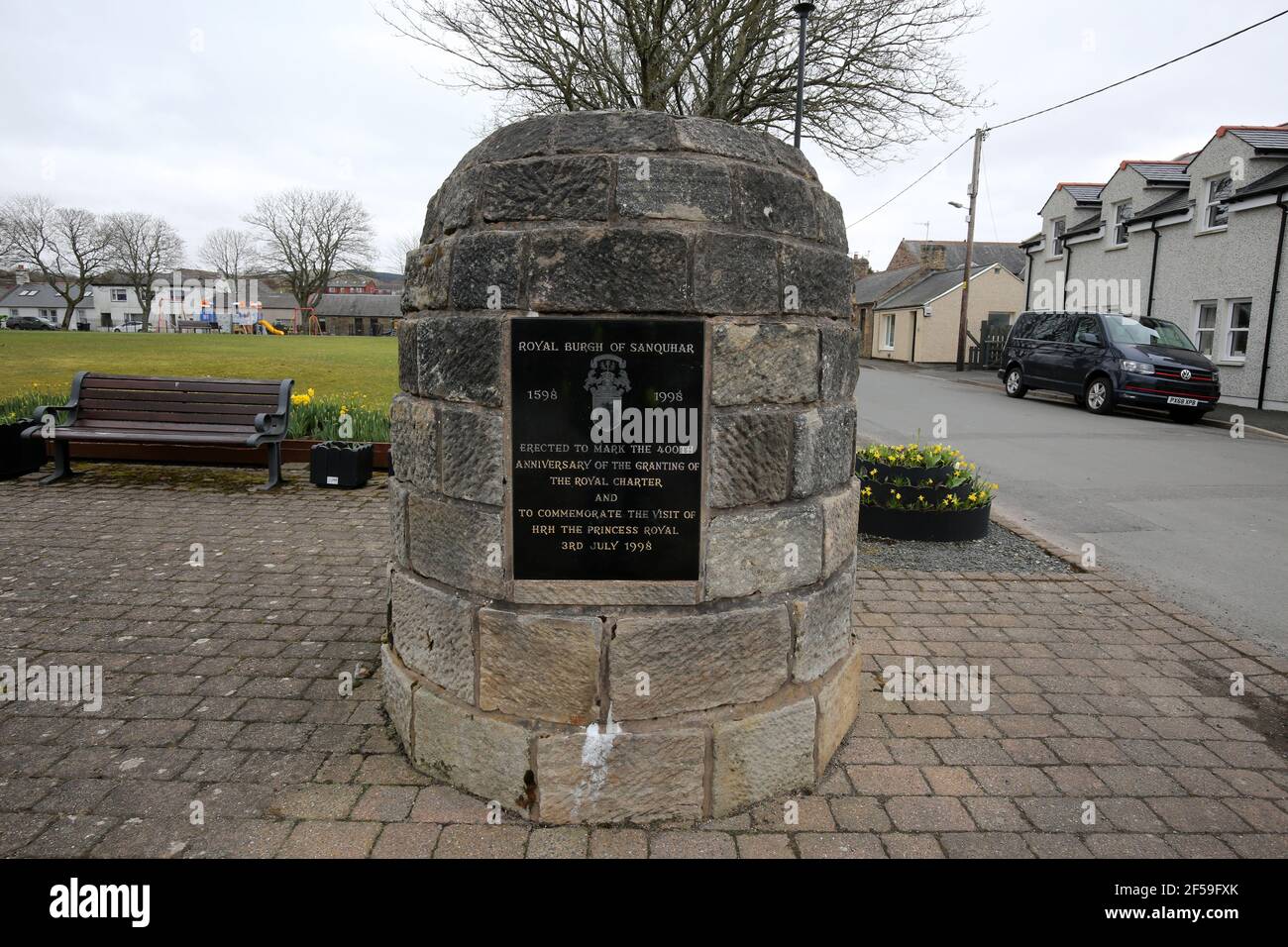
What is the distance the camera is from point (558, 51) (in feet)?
57.2

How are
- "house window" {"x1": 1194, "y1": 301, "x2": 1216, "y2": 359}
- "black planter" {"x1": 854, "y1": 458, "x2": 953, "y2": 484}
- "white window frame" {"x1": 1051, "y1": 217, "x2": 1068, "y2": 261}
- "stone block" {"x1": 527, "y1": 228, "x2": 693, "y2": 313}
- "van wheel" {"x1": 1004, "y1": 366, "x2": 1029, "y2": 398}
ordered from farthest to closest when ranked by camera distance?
1. "white window frame" {"x1": 1051, "y1": 217, "x2": 1068, "y2": 261}
2. "van wheel" {"x1": 1004, "y1": 366, "x2": 1029, "y2": 398}
3. "house window" {"x1": 1194, "y1": 301, "x2": 1216, "y2": 359}
4. "black planter" {"x1": 854, "y1": 458, "x2": 953, "y2": 484}
5. "stone block" {"x1": 527, "y1": 228, "x2": 693, "y2": 313}

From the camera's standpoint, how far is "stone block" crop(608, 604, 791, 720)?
9.71 ft

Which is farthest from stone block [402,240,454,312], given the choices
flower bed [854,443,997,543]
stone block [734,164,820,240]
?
flower bed [854,443,997,543]

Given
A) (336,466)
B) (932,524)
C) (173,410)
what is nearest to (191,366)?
(173,410)

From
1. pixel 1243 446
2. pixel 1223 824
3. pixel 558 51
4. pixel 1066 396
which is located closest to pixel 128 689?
pixel 1223 824

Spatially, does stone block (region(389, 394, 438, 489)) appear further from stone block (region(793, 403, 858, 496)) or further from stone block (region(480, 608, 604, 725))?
stone block (region(793, 403, 858, 496))

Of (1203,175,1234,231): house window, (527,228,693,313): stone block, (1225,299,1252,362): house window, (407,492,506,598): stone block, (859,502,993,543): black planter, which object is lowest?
(859,502,993,543): black planter

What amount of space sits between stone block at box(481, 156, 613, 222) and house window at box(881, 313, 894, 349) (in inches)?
1636

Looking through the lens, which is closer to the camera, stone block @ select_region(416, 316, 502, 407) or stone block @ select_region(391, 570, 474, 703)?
stone block @ select_region(416, 316, 502, 407)

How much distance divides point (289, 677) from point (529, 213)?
2594 millimetres

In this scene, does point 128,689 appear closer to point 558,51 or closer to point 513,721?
point 513,721

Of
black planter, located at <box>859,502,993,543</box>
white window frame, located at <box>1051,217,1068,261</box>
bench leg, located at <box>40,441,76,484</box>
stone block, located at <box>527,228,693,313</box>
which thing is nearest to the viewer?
stone block, located at <box>527,228,693,313</box>

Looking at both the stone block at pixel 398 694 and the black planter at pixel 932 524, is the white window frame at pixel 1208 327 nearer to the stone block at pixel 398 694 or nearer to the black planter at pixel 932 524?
the black planter at pixel 932 524

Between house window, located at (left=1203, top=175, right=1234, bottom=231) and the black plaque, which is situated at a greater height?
house window, located at (left=1203, top=175, right=1234, bottom=231)
